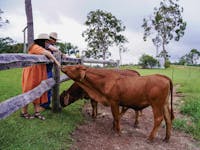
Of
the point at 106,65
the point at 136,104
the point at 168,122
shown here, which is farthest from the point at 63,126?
the point at 106,65

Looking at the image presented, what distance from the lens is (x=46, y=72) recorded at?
24.9 feet

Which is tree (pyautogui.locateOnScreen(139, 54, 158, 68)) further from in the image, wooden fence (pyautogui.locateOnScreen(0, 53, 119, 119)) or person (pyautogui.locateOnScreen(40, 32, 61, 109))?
person (pyautogui.locateOnScreen(40, 32, 61, 109))

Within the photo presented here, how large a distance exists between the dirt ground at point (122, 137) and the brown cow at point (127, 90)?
0.20m

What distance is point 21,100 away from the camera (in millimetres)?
5906

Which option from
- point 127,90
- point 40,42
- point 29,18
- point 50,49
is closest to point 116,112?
point 127,90

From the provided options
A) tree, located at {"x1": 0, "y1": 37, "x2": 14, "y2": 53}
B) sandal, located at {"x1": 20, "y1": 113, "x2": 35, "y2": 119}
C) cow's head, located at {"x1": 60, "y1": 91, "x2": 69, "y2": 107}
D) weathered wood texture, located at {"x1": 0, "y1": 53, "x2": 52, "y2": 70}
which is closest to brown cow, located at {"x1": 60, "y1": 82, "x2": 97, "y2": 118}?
cow's head, located at {"x1": 60, "y1": 91, "x2": 69, "y2": 107}

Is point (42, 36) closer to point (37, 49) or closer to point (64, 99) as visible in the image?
point (37, 49)

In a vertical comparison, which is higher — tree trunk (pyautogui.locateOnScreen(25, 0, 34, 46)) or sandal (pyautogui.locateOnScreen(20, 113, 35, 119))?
tree trunk (pyautogui.locateOnScreen(25, 0, 34, 46))

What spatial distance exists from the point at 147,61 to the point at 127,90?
40548 millimetres

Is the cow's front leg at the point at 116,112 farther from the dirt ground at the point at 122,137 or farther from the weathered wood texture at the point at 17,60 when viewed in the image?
the weathered wood texture at the point at 17,60

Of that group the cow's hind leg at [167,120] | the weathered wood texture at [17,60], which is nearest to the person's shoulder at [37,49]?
the weathered wood texture at [17,60]

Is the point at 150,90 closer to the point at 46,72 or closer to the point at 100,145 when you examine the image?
the point at 100,145

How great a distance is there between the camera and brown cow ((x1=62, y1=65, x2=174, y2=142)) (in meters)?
7.02

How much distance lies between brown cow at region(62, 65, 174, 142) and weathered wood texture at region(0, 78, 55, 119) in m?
0.53
